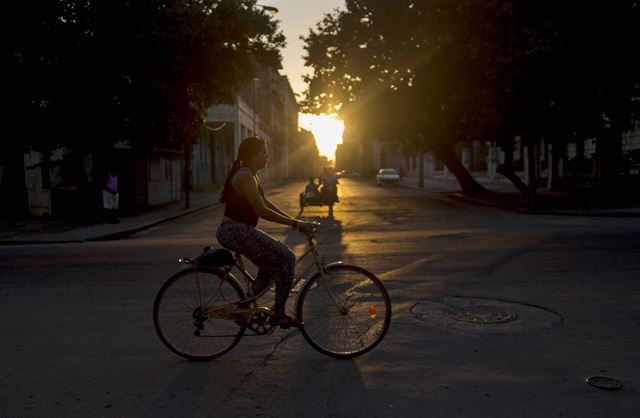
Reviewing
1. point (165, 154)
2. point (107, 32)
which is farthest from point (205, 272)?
point (165, 154)

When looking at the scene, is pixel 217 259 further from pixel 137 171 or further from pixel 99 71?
pixel 137 171

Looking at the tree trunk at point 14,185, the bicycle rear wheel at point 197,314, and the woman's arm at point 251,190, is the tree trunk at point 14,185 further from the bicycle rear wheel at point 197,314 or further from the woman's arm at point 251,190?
the woman's arm at point 251,190

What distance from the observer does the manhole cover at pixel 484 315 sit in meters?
5.75

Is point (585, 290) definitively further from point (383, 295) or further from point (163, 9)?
point (163, 9)

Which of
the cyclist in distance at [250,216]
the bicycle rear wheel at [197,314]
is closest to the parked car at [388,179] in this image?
the bicycle rear wheel at [197,314]

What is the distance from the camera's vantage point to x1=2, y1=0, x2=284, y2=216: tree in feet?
58.4

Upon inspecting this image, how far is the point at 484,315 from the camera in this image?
20.3 feet

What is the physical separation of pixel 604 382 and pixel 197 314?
10.2 feet

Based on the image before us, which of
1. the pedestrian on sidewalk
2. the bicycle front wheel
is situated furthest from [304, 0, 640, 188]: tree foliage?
the bicycle front wheel

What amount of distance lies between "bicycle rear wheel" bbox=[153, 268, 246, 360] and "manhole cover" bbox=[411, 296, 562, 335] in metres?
2.10

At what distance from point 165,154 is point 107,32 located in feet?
40.6

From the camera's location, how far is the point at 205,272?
16.0 ft

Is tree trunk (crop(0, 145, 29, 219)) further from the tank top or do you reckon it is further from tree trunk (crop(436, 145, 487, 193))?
tree trunk (crop(436, 145, 487, 193))

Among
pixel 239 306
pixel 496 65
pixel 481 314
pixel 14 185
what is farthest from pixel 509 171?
pixel 239 306
